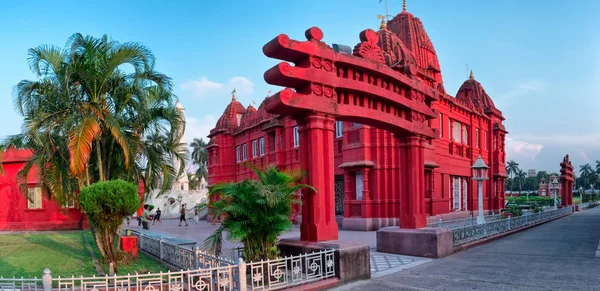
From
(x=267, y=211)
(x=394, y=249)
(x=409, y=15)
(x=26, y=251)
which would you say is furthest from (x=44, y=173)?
(x=409, y=15)

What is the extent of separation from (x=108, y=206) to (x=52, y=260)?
3270mm

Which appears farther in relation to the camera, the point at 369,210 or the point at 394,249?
the point at 369,210

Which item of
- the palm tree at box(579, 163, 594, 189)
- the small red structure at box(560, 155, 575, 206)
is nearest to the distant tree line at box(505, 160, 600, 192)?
the palm tree at box(579, 163, 594, 189)

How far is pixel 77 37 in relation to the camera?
11359 mm

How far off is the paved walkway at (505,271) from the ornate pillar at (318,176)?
4.20 feet

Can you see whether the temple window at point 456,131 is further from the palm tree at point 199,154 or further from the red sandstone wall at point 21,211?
the palm tree at point 199,154

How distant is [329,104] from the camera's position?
8.80 metres

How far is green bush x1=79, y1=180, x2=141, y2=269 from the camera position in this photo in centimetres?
1001

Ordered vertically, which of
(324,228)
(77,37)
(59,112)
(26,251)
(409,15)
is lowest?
(26,251)

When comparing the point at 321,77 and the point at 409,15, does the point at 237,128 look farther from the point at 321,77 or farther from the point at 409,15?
the point at 321,77

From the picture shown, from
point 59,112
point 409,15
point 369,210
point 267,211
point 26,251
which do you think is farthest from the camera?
point 409,15

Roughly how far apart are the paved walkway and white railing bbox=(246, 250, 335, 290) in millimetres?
465

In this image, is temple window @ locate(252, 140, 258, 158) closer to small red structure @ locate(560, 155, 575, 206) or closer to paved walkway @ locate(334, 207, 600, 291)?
paved walkway @ locate(334, 207, 600, 291)

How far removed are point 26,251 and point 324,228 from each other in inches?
426
